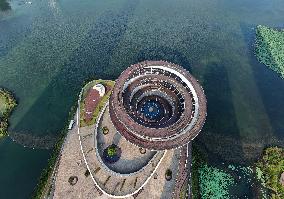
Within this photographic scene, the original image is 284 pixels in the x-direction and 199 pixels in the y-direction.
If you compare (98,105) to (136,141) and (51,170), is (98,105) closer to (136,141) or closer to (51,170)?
(51,170)

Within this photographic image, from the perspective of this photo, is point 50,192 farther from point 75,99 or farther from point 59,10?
point 59,10

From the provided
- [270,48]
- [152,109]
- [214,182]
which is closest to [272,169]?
[214,182]

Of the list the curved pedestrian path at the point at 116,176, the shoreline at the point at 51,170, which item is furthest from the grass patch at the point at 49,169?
the curved pedestrian path at the point at 116,176

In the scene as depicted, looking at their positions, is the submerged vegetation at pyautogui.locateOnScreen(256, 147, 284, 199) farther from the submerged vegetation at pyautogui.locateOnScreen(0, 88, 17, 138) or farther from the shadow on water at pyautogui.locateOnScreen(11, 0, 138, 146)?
the submerged vegetation at pyautogui.locateOnScreen(0, 88, 17, 138)

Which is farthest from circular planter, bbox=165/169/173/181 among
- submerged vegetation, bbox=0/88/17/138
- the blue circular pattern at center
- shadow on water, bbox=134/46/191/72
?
submerged vegetation, bbox=0/88/17/138

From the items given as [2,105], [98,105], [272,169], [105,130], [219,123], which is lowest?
[272,169]

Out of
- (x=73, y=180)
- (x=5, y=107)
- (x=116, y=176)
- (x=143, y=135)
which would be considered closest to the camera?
(x=143, y=135)
